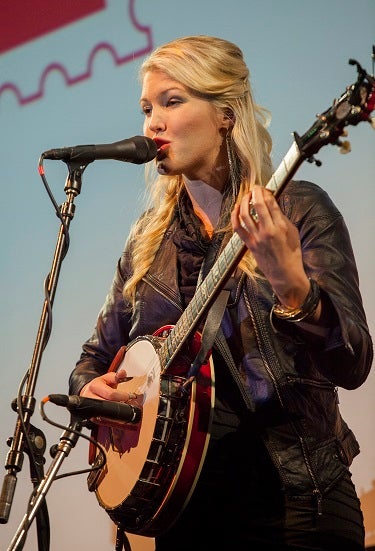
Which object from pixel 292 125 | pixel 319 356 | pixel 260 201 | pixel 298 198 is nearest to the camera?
pixel 260 201

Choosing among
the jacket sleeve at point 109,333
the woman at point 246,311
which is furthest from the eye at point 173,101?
the jacket sleeve at point 109,333

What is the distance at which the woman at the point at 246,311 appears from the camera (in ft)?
6.03

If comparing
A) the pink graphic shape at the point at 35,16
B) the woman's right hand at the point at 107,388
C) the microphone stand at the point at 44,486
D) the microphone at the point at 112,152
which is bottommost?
the microphone stand at the point at 44,486

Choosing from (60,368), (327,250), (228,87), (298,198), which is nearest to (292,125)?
(228,87)

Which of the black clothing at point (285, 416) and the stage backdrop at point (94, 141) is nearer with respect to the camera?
the black clothing at point (285, 416)

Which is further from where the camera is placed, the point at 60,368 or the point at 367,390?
the point at 60,368

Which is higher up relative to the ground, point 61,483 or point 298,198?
point 298,198

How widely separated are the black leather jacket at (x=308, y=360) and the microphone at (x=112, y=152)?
38 centimetres

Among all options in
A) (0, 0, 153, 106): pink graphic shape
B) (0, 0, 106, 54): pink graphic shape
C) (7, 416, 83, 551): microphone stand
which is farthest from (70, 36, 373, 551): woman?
(0, 0, 106, 54): pink graphic shape

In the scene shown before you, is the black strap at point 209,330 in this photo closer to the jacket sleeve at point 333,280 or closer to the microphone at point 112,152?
the jacket sleeve at point 333,280

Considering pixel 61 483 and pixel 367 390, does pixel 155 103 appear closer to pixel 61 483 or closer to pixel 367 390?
pixel 367 390

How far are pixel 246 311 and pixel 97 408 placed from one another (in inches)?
17.6

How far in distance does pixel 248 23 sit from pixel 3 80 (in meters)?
1.17

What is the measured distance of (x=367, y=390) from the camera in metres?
2.49
